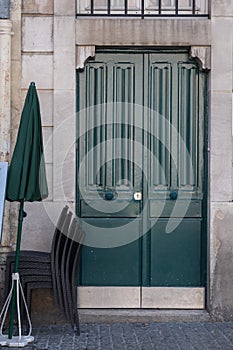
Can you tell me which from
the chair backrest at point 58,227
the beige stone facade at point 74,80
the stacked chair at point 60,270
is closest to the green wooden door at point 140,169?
the beige stone facade at point 74,80

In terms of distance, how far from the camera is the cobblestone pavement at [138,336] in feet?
25.0

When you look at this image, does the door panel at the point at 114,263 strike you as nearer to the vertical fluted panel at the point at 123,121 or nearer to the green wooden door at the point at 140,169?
the green wooden door at the point at 140,169

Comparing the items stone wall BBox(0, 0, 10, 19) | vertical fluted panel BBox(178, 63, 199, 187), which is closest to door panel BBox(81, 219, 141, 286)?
vertical fluted panel BBox(178, 63, 199, 187)

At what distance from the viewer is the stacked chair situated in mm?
7895

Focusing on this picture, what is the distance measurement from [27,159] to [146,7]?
8.08ft

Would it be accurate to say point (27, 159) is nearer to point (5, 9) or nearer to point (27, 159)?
point (27, 159)

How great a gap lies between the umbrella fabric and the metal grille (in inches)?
68.2

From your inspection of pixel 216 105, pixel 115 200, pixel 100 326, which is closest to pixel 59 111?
pixel 115 200

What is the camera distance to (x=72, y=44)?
28.0 feet

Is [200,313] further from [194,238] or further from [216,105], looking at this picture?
[216,105]

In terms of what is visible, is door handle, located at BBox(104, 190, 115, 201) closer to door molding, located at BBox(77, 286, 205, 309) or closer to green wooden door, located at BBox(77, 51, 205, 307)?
green wooden door, located at BBox(77, 51, 205, 307)

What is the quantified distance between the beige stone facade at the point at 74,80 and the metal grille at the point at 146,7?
0.64 ft

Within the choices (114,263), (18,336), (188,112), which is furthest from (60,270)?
(188,112)

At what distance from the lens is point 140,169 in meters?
8.70
